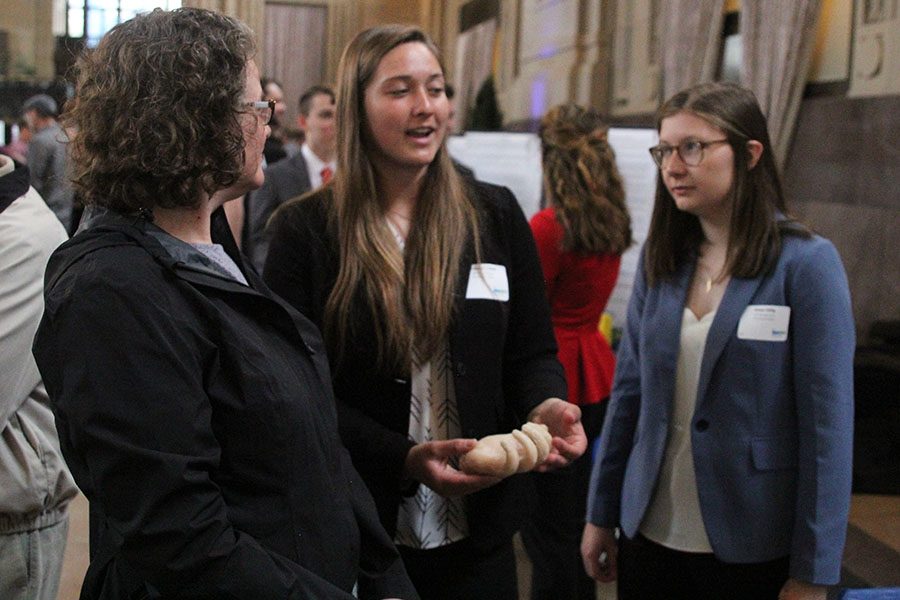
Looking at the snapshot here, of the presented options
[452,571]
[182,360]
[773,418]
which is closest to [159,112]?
[182,360]

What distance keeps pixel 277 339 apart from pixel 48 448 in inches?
33.6

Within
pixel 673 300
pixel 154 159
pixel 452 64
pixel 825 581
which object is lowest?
pixel 825 581

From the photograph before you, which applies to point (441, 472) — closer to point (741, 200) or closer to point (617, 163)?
point (741, 200)

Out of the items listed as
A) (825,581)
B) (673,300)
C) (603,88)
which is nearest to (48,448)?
(673,300)

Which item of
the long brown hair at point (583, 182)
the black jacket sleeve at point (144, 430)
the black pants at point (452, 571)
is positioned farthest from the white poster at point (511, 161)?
the black jacket sleeve at point (144, 430)

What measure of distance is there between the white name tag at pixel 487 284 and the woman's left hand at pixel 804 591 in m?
0.82

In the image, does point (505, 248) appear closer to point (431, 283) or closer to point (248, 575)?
point (431, 283)

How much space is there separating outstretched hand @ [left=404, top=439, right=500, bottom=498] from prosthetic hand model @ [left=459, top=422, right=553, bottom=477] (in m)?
0.05

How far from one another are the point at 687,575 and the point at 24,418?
1416 mm

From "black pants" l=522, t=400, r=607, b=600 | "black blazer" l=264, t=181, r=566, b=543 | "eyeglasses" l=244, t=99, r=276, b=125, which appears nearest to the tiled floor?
"black pants" l=522, t=400, r=607, b=600

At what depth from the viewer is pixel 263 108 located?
1.53 metres

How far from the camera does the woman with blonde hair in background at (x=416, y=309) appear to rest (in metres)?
2.21

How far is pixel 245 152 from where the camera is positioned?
1.52m

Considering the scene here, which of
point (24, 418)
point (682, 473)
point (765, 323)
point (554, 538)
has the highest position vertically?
point (765, 323)
